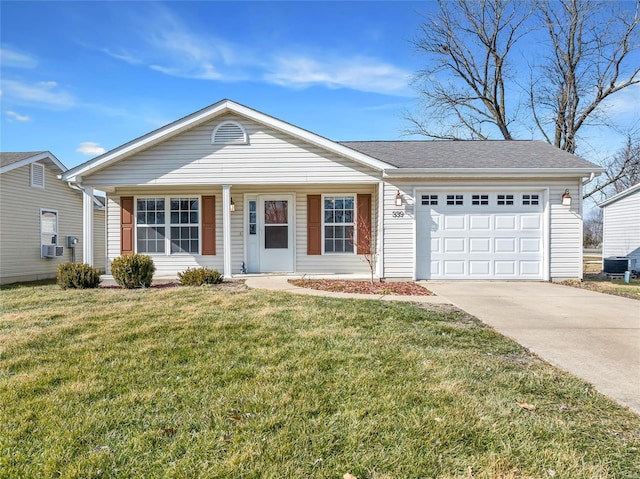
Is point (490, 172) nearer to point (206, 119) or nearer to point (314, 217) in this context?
point (314, 217)

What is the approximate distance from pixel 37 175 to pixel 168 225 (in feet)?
19.7

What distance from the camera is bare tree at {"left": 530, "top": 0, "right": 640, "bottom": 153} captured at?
19531mm

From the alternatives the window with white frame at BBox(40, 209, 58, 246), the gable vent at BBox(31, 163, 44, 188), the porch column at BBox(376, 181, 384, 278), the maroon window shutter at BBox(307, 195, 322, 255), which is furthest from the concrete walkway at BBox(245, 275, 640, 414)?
the gable vent at BBox(31, 163, 44, 188)

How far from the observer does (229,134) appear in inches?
377

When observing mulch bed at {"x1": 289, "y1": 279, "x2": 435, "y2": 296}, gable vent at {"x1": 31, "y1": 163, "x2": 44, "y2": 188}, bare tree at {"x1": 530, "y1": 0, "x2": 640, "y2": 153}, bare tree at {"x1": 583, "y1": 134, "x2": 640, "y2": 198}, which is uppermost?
bare tree at {"x1": 530, "y1": 0, "x2": 640, "y2": 153}

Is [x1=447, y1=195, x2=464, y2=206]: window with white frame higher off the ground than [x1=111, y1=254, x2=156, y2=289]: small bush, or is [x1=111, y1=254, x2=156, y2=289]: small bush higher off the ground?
[x1=447, y1=195, x2=464, y2=206]: window with white frame

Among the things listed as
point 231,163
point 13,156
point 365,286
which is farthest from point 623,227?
point 13,156

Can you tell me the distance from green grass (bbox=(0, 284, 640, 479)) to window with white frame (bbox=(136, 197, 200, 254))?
20.4 feet

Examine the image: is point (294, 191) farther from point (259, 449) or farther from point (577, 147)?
point (577, 147)

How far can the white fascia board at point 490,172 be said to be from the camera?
30.0 ft

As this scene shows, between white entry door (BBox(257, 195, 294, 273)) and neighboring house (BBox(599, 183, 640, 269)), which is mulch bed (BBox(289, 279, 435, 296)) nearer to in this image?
white entry door (BBox(257, 195, 294, 273))

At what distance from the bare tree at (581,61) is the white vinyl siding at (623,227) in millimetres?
5257

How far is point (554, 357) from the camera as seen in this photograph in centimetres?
387

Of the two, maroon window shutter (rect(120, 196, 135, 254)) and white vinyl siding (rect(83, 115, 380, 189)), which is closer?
white vinyl siding (rect(83, 115, 380, 189))
